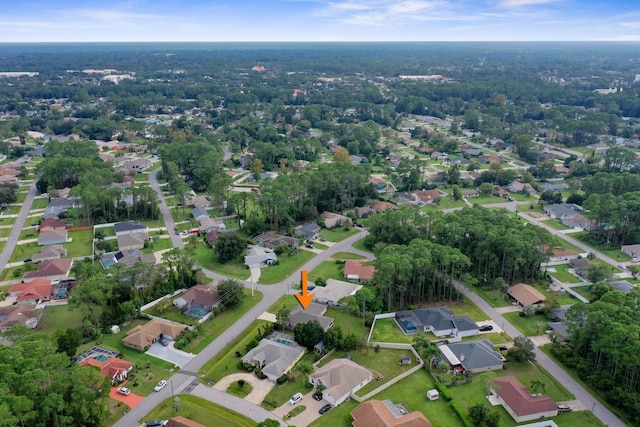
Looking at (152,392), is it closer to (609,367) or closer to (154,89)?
(609,367)

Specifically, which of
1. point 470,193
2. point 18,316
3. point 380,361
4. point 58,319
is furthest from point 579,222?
point 18,316

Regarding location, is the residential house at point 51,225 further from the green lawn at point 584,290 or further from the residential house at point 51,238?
the green lawn at point 584,290

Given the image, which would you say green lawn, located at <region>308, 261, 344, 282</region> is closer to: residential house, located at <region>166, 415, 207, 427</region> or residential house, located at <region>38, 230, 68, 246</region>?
residential house, located at <region>166, 415, 207, 427</region>

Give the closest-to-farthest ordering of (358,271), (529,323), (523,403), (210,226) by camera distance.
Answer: (523,403) < (529,323) < (358,271) < (210,226)

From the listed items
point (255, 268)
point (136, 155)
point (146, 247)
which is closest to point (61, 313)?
point (146, 247)

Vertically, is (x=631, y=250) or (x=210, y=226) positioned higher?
(x=210, y=226)

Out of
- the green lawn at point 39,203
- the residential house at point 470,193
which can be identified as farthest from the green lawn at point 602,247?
the green lawn at point 39,203

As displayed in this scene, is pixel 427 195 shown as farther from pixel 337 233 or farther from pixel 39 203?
pixel 39 203
